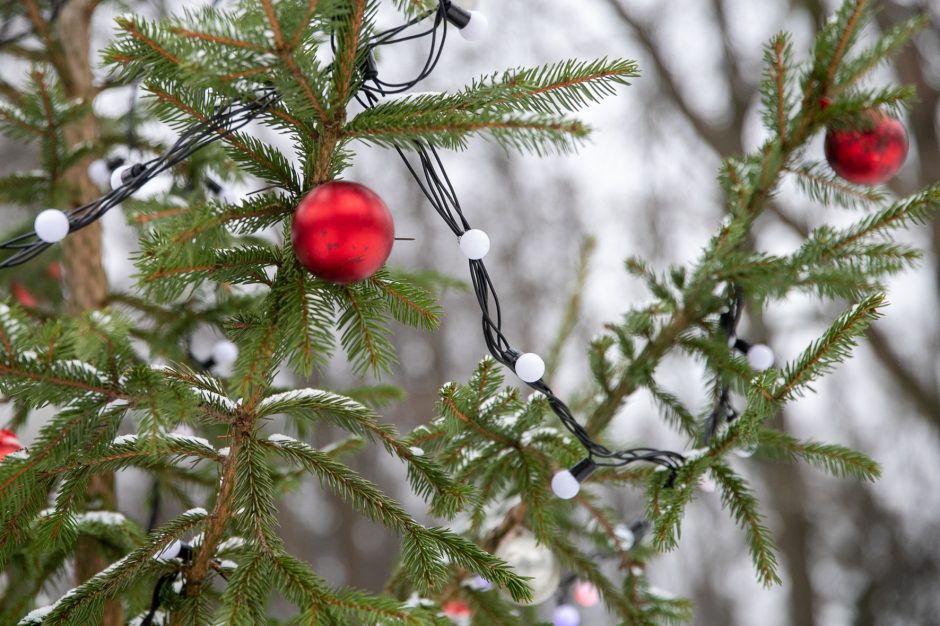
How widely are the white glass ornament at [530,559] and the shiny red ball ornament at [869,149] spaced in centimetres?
68

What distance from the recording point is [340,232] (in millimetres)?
597

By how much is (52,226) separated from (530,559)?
77cm

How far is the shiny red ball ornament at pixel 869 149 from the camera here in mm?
955

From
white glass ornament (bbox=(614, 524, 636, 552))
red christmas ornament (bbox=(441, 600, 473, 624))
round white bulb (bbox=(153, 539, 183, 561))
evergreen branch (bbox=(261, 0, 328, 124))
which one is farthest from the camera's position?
red christmas ornament (bbox=(441, 600, 473, 624))

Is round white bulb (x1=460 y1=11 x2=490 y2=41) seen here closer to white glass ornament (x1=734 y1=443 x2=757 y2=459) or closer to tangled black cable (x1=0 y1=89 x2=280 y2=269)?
tangled black cable (x1=0 y1=89 x2=280 y2=269)

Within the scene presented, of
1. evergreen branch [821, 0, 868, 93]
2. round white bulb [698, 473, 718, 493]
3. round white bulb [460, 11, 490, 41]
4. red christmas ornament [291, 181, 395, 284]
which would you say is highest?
evergreen branch [821, 0, 868, 93]

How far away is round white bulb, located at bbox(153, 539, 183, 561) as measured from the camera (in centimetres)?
75

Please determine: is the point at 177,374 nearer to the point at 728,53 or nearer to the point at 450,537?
the point at 450,537

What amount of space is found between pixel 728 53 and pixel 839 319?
3.90 metres

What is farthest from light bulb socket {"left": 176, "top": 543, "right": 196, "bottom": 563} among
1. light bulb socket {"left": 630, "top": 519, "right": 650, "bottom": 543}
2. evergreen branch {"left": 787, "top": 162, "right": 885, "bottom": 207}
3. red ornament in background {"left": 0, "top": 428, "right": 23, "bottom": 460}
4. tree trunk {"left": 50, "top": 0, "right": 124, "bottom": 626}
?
evergreen branch {"left": 787, "top": 162, "right": 885, "bottom": 207}

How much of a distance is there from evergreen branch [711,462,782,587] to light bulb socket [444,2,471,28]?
0.57 m

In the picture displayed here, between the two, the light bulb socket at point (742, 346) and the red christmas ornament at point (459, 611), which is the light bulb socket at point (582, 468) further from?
the red christmas ornament at point (459, 611)

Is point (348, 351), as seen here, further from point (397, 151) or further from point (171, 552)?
point (171, 552)

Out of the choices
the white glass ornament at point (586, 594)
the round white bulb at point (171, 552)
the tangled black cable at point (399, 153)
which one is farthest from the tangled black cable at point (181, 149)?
the white glass ornament at point (586, 594)
